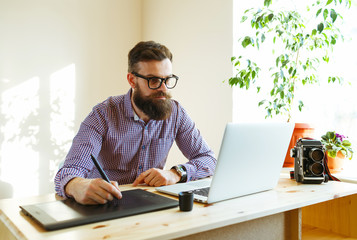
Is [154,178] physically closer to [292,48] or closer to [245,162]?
[245,162]

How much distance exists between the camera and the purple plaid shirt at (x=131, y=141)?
5.51 ft

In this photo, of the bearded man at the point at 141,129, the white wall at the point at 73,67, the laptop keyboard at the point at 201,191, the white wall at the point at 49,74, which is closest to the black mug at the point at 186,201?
the laptop keyboard at the point at 201,191

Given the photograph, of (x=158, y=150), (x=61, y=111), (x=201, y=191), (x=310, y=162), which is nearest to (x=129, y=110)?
(x=158, y=150)

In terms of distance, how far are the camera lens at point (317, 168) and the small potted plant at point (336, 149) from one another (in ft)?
2.20

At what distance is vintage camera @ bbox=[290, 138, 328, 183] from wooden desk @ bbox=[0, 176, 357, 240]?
5cm

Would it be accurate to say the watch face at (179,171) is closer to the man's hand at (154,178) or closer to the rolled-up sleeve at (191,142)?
the man's hand at (154,178)

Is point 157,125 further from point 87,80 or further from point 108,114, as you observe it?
point 87,80

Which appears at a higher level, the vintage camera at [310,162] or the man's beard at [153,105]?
the man's beard at [153,105]

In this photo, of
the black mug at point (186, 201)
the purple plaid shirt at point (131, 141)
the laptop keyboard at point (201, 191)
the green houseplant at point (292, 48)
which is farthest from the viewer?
the green houseplant at point (292, 48)

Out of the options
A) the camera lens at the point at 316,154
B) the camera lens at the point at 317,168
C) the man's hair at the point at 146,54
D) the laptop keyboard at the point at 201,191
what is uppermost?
the man's hair at the point at 146,54

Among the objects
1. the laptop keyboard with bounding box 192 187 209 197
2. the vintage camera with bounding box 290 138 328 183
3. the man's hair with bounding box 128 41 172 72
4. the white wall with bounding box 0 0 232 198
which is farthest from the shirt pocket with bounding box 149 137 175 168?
the white wall with bounding box 0 0 232 198

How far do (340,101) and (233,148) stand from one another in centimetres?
169

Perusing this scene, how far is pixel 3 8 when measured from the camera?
303 centimetres

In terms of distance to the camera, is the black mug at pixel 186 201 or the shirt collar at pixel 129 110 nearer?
the black mug at pixel 186 201
